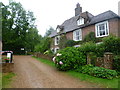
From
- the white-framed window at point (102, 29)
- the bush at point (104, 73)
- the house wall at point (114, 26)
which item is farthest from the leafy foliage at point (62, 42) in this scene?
the bush at point (104, 73)

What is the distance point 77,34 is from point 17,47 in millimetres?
21720

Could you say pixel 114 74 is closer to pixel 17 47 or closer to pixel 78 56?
pixel 78 56

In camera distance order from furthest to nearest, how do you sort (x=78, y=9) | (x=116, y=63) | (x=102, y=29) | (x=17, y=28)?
(x=17, y=28), (x=78, y=9), (x=102, y=29), (x=116, y=63)

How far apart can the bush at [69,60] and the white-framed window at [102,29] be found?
610 cm

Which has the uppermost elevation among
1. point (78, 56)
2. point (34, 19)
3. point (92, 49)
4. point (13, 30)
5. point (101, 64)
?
point (34, 19)

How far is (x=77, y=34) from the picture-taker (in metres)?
15.9

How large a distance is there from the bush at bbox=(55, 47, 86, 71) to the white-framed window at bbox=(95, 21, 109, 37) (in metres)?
6.10

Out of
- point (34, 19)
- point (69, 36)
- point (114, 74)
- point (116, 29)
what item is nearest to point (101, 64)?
point (114, 74)

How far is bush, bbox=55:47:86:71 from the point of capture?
7.57m

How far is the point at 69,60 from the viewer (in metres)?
7.71

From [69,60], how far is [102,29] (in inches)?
312

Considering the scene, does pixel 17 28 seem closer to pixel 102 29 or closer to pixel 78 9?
pixel 78 9

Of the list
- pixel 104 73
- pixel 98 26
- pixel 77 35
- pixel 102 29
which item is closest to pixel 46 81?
pixel 104 73

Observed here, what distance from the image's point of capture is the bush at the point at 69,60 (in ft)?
24.8
